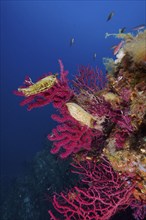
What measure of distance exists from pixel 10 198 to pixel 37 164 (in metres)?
2.36

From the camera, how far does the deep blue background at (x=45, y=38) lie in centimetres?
5709

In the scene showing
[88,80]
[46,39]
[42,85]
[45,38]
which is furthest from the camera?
[45,38]

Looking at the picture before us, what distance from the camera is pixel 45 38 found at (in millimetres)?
143250

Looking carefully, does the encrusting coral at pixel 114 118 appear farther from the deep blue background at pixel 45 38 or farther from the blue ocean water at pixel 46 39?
the blue ocean water at pixel 46 39

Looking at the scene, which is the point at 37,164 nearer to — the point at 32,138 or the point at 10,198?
the point at 10,198

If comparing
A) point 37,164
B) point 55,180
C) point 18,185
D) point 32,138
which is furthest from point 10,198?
point 32,138

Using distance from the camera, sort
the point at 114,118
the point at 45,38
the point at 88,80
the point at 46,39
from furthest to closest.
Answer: the point at 45,38 < the point at 46,39 < the point at 88,80 < the point at 114,118

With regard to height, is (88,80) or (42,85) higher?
(88,80)

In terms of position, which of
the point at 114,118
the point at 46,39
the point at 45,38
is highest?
the point at 45,38

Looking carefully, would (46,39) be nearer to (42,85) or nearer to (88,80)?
(88,80)

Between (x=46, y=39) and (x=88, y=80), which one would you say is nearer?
(x=88, y=80)

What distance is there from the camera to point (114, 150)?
10.9ft

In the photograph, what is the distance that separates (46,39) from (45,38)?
109cm

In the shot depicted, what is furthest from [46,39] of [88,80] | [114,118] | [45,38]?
[114,118]
